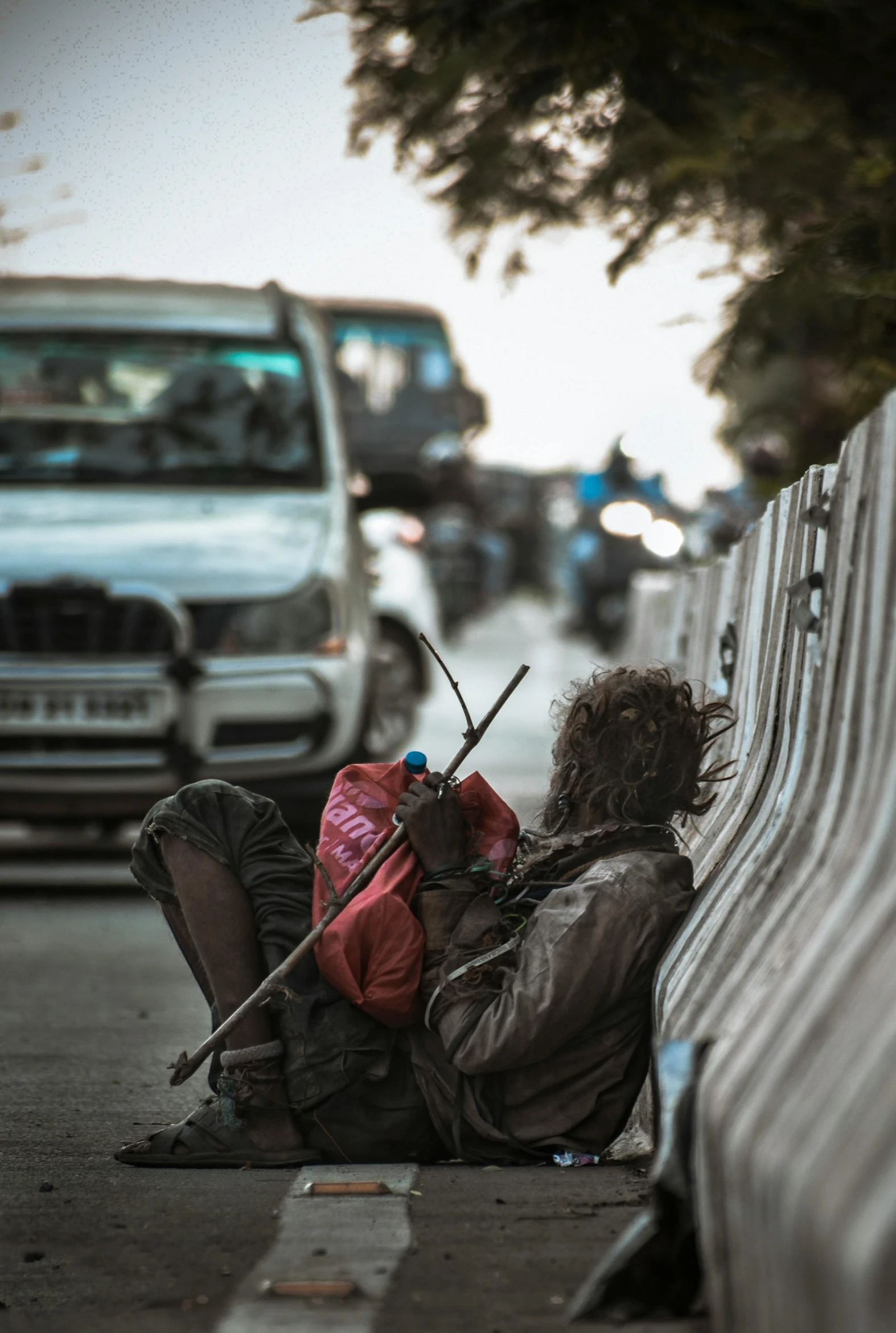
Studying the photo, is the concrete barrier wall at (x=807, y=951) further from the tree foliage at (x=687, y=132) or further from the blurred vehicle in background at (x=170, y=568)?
the blurred vehicle in background at (x=170, y=568)

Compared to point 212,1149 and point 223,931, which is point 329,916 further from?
point 212,1149

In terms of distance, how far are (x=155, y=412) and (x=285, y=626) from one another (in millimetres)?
1549

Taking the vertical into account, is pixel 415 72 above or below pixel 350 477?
above

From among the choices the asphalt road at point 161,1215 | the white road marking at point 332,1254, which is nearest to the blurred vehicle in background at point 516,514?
the asphalt road at point 161,1215

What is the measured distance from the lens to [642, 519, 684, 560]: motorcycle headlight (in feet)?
48.3

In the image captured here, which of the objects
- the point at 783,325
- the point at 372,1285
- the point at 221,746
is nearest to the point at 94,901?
the point at 221,746

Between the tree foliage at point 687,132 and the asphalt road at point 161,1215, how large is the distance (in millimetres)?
2708

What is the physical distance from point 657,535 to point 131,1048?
10.0 m

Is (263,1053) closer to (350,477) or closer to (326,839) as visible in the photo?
(326,839)

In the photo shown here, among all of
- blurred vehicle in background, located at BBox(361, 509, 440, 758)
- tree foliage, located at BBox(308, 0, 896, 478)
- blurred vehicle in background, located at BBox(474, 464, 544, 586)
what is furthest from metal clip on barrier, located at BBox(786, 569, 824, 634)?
blurred vehicle in background, located at BBox(474, 464, 544, 586)

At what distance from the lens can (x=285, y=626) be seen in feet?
29.2

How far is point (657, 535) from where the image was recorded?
15.2 meters

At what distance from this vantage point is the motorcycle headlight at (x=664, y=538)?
14734 mm

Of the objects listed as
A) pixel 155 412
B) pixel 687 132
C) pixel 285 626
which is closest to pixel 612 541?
pixel 155 412
